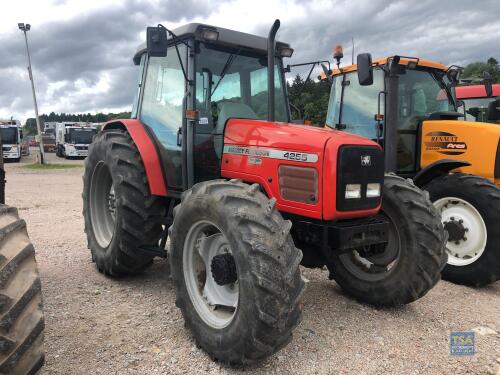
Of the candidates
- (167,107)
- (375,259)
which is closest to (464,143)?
(375,259)

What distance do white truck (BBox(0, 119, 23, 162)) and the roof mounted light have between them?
25.9 meters

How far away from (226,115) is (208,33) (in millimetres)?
703

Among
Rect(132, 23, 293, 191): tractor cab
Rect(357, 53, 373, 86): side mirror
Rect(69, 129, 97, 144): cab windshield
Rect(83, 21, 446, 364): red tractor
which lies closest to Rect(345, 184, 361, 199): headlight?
Rect(83, 21, 446, 364): red tractor

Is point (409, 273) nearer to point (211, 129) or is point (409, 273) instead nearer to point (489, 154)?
point (211, 129)

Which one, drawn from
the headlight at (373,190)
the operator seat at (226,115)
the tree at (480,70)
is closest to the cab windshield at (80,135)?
the tree at (480,70)

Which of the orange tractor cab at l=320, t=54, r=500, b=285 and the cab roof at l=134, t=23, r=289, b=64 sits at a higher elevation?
the cab roof at l=134, t=23, r=289, b=64

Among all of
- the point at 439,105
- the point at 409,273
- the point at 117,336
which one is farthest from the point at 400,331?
the point at 439,105

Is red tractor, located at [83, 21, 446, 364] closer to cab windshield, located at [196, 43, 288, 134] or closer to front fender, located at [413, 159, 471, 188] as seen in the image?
cab windshield, located at [196, 43, 288, 134]

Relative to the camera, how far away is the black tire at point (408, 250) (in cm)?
358

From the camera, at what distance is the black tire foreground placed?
210cm

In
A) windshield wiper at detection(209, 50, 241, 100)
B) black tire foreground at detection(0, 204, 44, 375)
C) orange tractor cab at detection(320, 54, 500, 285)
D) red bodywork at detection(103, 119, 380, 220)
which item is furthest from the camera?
orange tractor cab at detection(320, 54, 500, 285)

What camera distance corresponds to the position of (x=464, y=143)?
5469mm

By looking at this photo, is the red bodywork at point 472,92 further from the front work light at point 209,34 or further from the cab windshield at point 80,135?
the cab windshield at point 80,135

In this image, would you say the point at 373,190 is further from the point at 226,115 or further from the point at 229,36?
the point at 229,36
